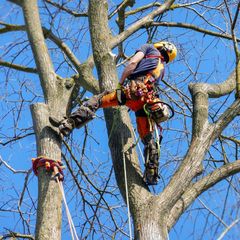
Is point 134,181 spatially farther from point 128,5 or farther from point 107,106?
point 128,5

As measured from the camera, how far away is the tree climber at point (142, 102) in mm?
4445

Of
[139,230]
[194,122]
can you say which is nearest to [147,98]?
[194,122]

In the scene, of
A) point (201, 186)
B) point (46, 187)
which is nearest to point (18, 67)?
point (46, 187)

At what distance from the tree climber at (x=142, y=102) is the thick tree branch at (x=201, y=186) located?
0.34 metres

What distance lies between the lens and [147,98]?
4.70m

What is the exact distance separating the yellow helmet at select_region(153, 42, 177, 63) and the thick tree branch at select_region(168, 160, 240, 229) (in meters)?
1.58

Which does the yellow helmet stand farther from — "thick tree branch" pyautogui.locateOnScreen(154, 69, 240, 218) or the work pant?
"thick tree branch" pyautogui.locateOnScreen(154, 69, 240, 218)

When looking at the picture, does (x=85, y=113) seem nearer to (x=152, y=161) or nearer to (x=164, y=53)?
(x=152, y=161)

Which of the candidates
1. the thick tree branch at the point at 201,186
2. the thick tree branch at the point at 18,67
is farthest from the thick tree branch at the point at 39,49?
the thick tree branch at the point at 201,186

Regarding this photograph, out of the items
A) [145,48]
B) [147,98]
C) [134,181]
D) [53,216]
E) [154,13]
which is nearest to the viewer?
[53,216]

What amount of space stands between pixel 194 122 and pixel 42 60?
3.82 feet

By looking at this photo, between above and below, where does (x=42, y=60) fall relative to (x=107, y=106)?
above

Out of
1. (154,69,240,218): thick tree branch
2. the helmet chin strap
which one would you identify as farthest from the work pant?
the helmet chin strap

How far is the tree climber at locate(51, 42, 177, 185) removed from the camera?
4445 mm
